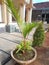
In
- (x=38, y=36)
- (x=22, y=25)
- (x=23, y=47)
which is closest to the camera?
(x=22, y=25)

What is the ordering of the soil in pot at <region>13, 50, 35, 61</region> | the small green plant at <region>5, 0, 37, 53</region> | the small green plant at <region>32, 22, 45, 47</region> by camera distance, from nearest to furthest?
the small green plant at <region>5, 0, 37, 53</region>
the soil in pot at <region>13, 50, 35, 61</region>
the small green plant at <region>32, 22, 45, 47</region>

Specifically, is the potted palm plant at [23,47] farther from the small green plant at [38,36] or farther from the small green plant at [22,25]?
the small green plant at [38,36]

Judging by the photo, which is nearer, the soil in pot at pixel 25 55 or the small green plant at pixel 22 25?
the small green plant at pixel 22 25

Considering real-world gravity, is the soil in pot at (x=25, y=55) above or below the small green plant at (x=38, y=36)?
below

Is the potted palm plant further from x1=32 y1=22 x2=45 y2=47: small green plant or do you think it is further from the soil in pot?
x1=32 y1=22 x2=45 y2=47: small green plant

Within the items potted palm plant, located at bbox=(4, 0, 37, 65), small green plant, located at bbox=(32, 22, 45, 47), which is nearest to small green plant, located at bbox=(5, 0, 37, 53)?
potted palm plant, located at bbox=(4, 0, 37, 65)

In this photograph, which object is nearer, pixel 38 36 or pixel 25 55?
pixel 25 55

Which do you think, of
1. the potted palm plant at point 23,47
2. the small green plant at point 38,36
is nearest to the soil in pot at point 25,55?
the potted palm plant at point 23,47

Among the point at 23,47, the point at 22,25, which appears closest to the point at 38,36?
the point at 23,47

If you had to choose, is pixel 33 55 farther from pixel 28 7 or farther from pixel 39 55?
pixel 28 7

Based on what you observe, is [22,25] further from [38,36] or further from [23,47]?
[38,36]

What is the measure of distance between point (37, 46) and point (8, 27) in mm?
3222

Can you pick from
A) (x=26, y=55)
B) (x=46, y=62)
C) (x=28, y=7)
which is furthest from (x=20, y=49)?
(x=28, y=7)

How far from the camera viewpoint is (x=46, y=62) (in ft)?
9.18
